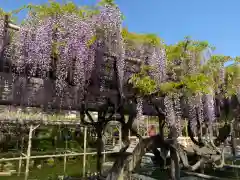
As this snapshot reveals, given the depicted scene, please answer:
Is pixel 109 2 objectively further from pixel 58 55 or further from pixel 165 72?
pixel 165 72

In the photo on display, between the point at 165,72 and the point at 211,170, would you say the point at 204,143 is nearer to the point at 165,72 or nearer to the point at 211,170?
the point at 211,170

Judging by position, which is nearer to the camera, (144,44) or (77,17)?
(77,17)

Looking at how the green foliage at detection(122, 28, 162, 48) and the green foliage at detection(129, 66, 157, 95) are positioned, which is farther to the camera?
the green foliage at detection(122, 28, 162, 48)

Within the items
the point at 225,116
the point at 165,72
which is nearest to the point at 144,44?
the point at 165,72

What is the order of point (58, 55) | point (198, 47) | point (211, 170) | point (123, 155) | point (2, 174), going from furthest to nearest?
point (2, 174), point (211, 170), point (198, 47), point (123, 155), point (58, 55)

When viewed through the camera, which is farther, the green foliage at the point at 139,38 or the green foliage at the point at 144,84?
the green foliage at the point at 139,38

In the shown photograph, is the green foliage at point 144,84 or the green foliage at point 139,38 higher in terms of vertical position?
the green foliage at point 139,38

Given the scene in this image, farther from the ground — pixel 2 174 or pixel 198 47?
pixel 198 47

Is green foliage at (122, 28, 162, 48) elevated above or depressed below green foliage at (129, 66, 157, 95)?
above

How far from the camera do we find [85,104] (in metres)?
4.80

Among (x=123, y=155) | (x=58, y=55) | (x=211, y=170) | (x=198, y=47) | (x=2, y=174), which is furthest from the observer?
(x=2, y=174)

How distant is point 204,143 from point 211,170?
5.19ft

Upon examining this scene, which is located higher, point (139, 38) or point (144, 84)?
point (139, 38)

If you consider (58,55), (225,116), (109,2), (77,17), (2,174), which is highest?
(109,2)
